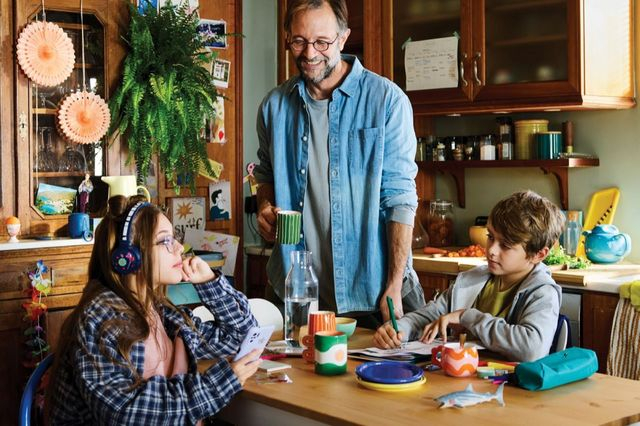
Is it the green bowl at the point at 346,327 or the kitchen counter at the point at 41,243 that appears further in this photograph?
the kitchen counter at the point at 41,243

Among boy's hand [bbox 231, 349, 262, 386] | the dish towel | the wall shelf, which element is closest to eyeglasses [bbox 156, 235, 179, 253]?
boy's hand [bbox 231, 349, 262, 386]

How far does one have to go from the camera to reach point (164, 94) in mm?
4215

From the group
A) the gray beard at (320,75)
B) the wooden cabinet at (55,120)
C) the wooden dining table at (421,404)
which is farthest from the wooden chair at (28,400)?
the wooden cabinet at (55,120)

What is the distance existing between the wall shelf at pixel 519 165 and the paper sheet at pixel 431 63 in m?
0.40

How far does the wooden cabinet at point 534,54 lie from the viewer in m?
3.67

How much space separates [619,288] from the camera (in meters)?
3.30

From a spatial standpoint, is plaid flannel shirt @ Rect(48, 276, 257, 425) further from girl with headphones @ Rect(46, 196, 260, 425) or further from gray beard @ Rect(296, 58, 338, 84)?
gray beard @ Rect(296, 58, 338, 84)

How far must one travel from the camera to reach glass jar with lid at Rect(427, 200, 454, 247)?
175 inches

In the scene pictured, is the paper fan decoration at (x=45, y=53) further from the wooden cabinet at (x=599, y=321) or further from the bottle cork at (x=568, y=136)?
the wooden cabinet at (x=599, y=321)

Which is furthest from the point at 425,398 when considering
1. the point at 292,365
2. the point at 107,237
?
the point at 107,237

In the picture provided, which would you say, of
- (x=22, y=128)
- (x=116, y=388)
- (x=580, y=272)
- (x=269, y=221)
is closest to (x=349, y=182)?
(x=269, y=221)

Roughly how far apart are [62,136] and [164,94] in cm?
52

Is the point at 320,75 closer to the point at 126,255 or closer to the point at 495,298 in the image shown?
the point at 495,298

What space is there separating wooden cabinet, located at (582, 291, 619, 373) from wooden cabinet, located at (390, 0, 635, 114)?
2.74ft
